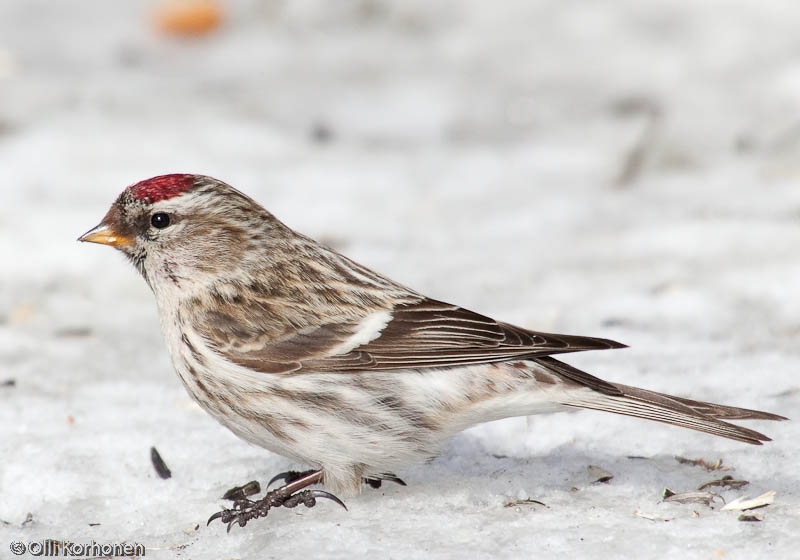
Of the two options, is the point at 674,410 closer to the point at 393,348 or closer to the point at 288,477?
the point at 393,348

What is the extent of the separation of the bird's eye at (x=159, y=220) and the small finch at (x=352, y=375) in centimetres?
6

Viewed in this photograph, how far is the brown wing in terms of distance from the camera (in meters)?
3.95

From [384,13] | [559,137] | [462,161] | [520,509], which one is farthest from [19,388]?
[384,13]

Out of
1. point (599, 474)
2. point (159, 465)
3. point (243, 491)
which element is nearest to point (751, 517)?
point (599, 474)

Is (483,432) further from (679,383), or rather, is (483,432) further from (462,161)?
(462,161)

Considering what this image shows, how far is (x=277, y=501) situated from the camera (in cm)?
400

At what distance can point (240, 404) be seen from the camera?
12.9 feet

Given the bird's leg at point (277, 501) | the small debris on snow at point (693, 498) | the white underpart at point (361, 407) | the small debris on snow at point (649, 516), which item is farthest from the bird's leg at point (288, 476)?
the small debris on snow at point (693, 498)

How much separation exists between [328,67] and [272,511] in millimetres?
5377

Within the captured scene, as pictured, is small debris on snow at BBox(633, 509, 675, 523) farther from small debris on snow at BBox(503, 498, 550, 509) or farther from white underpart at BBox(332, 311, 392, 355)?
white underpart at BBox(332, 311, 392, 355)

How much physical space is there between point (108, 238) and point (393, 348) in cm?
118

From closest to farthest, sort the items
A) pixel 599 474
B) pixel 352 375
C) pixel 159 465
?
pixel 352 375
pixel 599 474
pixel 159 465

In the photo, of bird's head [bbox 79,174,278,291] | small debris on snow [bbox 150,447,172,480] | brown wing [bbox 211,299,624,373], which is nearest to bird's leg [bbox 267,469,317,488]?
small debris on snow [bbox 150,447,172,480]

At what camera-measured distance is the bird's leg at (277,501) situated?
392 centimetres
